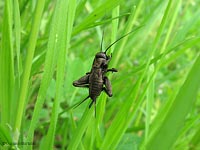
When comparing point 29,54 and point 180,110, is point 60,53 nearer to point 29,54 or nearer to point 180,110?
point 29,54

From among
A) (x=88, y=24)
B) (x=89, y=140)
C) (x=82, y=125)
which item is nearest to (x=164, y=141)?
(x=82, y=125)

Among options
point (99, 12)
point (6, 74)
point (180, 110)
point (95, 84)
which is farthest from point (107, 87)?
point (180, 110)

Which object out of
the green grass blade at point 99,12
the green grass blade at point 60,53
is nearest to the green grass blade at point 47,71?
the green grass blade at point 60,53

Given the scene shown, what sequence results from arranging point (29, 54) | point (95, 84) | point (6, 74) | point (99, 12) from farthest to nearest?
point (95, 84)
point (99, 12)
point (6, 74)
point (29, 54)

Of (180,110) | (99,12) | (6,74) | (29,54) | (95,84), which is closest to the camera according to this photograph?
(180,110)

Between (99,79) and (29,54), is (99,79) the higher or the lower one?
the lower one

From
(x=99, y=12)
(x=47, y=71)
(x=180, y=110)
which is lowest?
(x=180, y=110)

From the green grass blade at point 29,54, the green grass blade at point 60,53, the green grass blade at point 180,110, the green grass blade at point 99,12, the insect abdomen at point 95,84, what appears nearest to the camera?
the green grass blade at point 180,110

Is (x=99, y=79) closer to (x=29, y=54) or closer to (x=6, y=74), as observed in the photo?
(x=6, y=74)

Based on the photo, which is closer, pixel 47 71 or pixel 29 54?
pixel 29 54

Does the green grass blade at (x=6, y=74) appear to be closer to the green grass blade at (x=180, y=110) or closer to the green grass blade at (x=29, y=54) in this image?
the green grass blade at (x=29, y=54)

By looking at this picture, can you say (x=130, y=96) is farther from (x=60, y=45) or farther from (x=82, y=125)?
(x=60, y=45)
